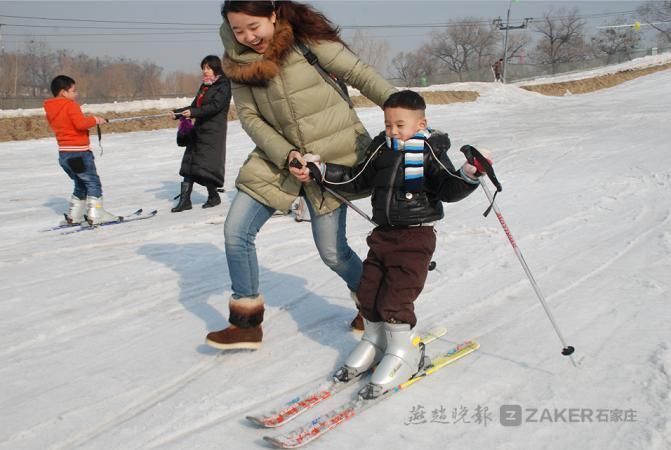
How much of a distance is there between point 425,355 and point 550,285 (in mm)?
1718

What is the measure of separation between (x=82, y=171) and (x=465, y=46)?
92.3 meters

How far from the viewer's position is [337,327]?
4469 mm

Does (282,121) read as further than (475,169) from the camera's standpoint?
Yes

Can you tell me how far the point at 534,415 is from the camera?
3.06 meters

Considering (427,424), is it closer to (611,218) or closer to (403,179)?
(403,179)

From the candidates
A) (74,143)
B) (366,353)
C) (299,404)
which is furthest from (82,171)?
(299,404)

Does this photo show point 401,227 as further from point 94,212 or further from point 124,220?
point 124,220

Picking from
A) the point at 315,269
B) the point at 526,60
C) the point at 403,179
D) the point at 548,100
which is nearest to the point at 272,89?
the point at 403,179

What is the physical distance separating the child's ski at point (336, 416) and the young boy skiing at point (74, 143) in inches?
228

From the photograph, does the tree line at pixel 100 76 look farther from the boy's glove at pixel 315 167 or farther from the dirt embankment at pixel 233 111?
the boy's glove at pixel 315 167

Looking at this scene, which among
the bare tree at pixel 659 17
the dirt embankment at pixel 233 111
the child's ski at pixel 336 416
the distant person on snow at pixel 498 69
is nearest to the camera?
the child's ski at pixel 336 416

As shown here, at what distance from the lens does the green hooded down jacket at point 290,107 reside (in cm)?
353

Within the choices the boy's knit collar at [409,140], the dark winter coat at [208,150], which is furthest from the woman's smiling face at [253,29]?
the dark winter coat at [208,150]

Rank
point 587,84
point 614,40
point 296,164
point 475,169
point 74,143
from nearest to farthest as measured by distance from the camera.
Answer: point 475,169
point 296,164
point 74,143
point 587,84
point 614,40
